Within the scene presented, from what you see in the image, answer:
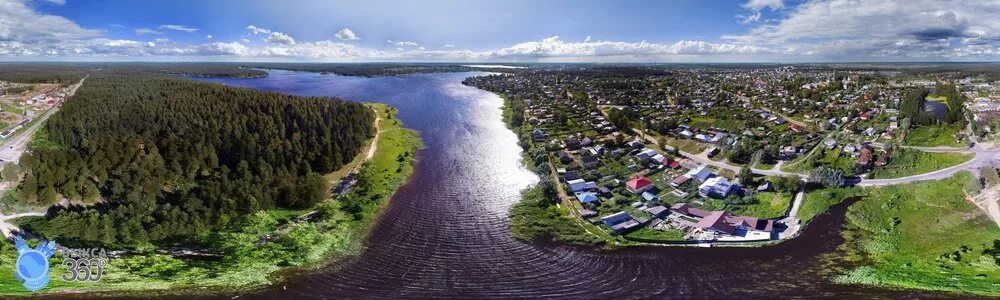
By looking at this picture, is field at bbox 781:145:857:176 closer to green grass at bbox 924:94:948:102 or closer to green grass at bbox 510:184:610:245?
green grass at bbox 510:184:610:245

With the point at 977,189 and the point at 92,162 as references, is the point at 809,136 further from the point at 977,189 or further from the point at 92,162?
the point at 92,162

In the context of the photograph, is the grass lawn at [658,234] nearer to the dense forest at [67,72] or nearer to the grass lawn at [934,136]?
the grass lawn at [934,136]

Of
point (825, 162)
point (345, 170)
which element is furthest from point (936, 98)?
point (345, 170)

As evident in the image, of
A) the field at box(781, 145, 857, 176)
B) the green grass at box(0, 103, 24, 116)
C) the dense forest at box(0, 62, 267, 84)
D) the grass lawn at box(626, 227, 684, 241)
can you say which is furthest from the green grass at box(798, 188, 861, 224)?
the dense forest at box(0, 62, 267, 84)

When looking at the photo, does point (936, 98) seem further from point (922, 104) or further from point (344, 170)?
point (344, 170)

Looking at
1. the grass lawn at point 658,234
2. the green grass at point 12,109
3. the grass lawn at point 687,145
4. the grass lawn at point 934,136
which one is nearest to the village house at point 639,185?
the grass lawn at point 658,234

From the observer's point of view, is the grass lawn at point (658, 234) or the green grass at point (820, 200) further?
the green grass at point (820, 200)

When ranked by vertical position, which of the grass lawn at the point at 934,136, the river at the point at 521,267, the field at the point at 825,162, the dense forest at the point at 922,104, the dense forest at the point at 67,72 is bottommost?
the river at the point at 521,267
